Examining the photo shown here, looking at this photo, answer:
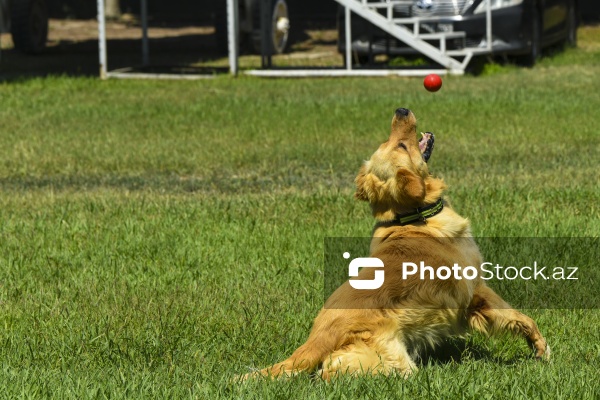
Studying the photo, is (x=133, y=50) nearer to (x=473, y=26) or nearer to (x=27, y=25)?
(x=27, y=25)

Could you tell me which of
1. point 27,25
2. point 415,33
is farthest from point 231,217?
point 27,25

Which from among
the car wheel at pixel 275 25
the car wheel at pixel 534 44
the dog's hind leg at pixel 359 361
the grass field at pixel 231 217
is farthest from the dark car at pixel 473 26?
the dog's hind leg at pixel 359 361

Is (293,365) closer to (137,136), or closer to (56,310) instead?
(56,310)

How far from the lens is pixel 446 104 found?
47.1 feet

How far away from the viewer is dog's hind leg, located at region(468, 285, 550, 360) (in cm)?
490

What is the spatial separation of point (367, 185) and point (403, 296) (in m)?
0.60

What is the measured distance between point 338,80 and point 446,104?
12.8ft

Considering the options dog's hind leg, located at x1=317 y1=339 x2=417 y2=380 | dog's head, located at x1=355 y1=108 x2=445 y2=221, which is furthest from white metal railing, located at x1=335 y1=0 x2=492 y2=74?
dog's hind leg, located at x1=317 y1=339 x2=417 y2=380

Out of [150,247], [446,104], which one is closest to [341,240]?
[150,247]

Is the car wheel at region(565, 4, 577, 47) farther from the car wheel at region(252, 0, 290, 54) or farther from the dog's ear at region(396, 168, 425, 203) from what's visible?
the dog's ear at region(396, 168, 425, 203)

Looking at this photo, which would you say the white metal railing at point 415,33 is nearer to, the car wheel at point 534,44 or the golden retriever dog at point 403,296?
the car wheel at point 534,44

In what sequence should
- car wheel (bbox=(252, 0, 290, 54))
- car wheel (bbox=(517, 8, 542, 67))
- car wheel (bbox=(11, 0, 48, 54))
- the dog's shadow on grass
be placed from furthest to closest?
car wheel (bbox=(11, 0, 48, 54))
car wheel (bbox=(252, 0, 290, 54))
car wheel (bbox=(517, 8, 542, 67))
the dog's shadow on grass

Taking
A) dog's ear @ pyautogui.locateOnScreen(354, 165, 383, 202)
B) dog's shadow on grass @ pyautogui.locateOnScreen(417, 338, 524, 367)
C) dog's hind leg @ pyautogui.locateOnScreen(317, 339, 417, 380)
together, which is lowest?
dog's shadow on grass @ pyautogui.locateOnScreen(417, 338, 524, 367)

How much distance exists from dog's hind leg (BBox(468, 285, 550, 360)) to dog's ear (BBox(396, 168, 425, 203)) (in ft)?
1.68
